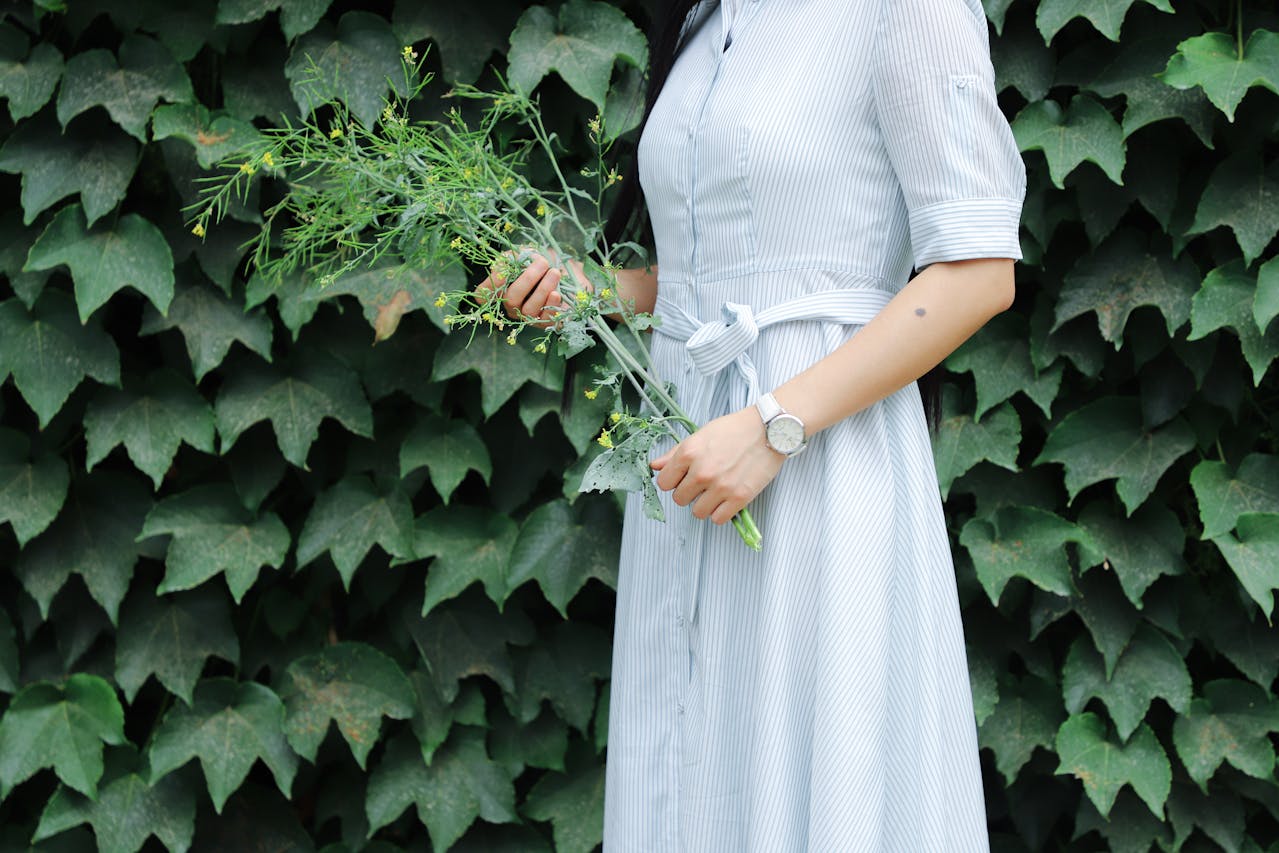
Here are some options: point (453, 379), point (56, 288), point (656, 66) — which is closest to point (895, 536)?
point (656, 66)

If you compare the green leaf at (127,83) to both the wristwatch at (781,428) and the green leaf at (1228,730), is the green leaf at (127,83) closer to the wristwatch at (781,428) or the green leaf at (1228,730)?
the wristwatch at (781,428)

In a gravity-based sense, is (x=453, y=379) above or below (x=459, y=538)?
above

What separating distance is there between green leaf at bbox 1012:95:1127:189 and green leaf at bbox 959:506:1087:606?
422mm

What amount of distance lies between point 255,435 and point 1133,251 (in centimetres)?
117

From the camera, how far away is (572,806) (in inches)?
64.7

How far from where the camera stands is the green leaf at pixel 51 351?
1.51m

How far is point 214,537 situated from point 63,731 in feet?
1.04

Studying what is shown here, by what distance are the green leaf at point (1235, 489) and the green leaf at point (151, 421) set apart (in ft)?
4.13

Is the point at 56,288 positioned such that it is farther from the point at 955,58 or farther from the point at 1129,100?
the point at 1129,100

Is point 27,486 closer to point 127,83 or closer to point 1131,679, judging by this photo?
point 127,83

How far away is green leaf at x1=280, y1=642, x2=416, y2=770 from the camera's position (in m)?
1.58

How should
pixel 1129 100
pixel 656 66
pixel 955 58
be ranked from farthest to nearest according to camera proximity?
pixel 1129 100
pixel 656 66
pixel 955 58

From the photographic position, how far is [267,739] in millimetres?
1578

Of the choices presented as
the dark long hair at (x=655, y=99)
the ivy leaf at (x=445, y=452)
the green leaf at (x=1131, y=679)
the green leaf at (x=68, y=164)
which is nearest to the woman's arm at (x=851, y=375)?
the dark long hair at (x=655, y=99)
